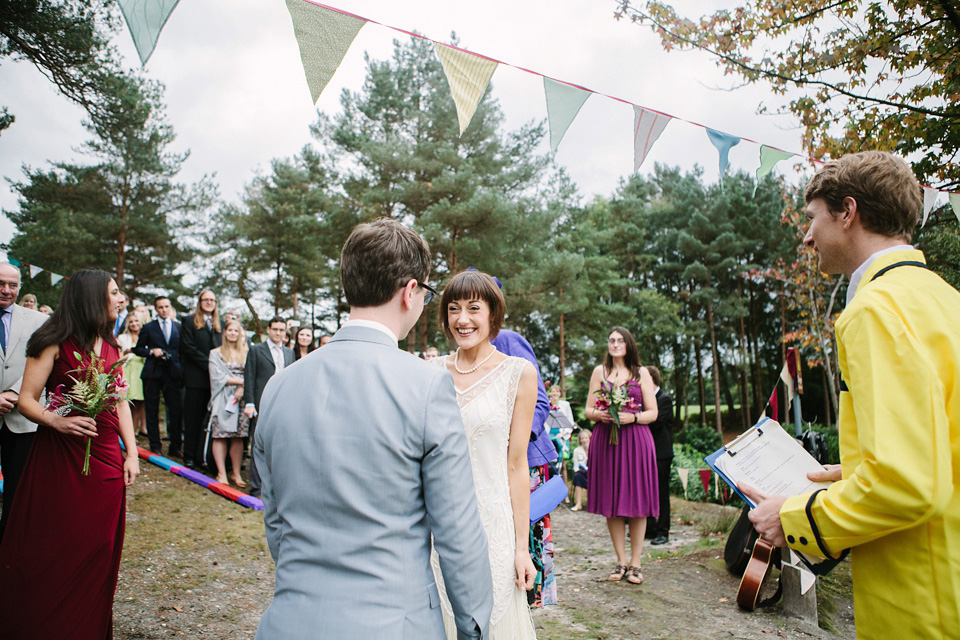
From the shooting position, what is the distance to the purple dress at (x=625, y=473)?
15.6ft

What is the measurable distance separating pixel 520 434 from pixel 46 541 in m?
2.27

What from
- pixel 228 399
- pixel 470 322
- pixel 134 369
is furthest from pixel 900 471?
pixel 134 369

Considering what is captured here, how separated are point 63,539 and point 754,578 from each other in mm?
4224

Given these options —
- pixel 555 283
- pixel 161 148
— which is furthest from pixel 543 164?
pixel 161 148

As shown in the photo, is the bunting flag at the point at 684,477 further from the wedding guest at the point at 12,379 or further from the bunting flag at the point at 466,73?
the wedding guest at the point at 12,379

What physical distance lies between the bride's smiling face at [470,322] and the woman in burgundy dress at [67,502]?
188 cm

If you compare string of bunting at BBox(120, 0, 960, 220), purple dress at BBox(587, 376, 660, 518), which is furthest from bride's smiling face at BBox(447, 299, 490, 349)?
purple dress at BBox(587, 376, 660, 518)

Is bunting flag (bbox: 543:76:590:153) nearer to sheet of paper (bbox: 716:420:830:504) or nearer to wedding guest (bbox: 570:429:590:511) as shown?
sheet of paper (bbox: 716:420:830:504)

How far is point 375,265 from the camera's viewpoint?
1462 mm

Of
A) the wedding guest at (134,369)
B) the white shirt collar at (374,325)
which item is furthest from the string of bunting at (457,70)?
the wedding guest at (134,369)

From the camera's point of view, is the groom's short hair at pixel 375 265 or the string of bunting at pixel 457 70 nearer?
the groom's short hair at pixel 375 265

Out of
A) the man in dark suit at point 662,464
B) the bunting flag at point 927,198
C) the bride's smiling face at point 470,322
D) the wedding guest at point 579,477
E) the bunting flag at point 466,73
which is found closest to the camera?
the bride's smiling face at point 470,322

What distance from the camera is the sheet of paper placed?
2344mm

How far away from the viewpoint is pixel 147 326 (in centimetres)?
765
